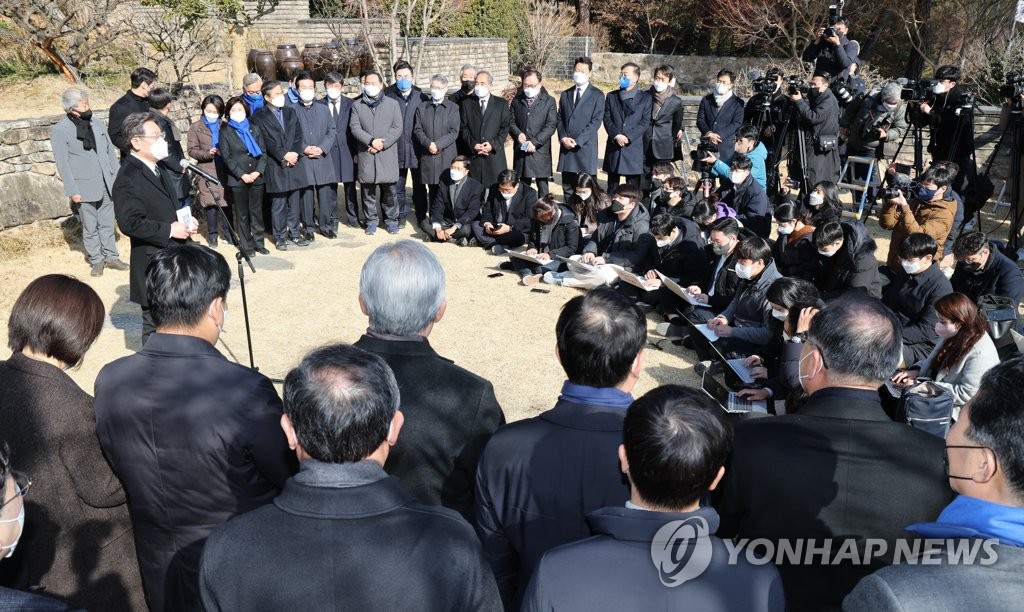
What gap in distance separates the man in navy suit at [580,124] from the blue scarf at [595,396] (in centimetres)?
651

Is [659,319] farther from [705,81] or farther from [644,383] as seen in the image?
[705,81]

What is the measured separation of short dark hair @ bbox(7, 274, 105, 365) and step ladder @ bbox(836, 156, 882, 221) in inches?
308

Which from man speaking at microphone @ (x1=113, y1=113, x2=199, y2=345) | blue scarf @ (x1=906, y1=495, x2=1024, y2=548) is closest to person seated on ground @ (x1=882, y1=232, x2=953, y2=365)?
blue scarf @ (x1=906, y1=495, x2=1024, y2=548)

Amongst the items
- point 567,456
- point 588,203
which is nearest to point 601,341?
point 567,456

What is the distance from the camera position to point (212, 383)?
2279mm

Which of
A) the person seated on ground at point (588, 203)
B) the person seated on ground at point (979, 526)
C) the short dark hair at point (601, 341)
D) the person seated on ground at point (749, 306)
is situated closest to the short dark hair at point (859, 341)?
the short dark hair at point (601, 341)

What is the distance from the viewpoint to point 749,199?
703 cm

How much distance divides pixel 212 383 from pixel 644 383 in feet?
11.4

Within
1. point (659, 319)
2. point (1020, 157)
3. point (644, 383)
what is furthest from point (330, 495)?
point (1020, 157)

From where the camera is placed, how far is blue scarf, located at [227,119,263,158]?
7.75 m

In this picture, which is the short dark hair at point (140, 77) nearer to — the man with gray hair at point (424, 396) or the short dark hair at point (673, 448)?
the man with gray hair at point (424, 396)

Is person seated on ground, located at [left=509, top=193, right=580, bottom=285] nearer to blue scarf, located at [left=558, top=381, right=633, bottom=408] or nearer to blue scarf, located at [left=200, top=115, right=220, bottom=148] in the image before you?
blue scarf, located at [left=200, top=115, right=220, bottom=148]

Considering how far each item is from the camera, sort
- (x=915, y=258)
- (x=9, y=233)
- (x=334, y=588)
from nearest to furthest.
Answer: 1. (x=334, y=588)
2. (x=915, y=258)
3. (x=9, y=233)

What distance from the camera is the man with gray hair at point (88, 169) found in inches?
277
